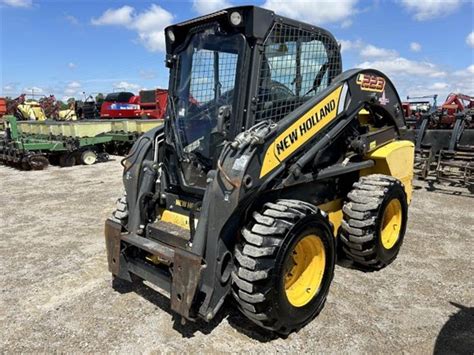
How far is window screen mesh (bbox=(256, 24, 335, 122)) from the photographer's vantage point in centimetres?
341

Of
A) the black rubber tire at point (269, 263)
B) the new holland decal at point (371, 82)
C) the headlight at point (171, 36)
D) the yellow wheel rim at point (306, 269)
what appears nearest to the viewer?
the black rubber tire at point (269, 263)

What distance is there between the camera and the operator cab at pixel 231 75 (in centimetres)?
328

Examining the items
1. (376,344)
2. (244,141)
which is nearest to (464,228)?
(376,344)

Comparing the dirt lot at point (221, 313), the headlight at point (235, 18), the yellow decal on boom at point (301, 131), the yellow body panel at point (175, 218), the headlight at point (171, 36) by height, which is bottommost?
the dirt lot at point (221, 313)

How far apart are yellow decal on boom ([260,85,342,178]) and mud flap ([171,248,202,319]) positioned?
820mm

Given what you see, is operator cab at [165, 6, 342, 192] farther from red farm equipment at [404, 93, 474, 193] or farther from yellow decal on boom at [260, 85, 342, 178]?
A: red farm equipment at [404, 93, 474, 193]

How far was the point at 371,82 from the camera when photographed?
14.2 ft

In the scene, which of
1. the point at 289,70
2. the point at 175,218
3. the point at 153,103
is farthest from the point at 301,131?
the point at 153,103

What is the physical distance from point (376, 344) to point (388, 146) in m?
2.61

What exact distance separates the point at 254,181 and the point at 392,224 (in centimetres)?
234

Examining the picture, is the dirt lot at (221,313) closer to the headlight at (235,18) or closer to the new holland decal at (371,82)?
the new holland decal at (371,82)

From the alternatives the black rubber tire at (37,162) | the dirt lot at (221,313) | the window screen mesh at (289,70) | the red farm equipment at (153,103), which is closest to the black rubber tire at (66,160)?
the black rubber tire at (37,162)

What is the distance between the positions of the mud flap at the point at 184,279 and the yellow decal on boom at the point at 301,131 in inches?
32.3

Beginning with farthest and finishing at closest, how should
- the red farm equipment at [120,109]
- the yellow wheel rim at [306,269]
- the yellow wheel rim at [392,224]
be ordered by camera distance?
the red farm equipment at [120,109] → the yellow wheel rim at [392,224] → the yellow wheel rim at [306,269]
